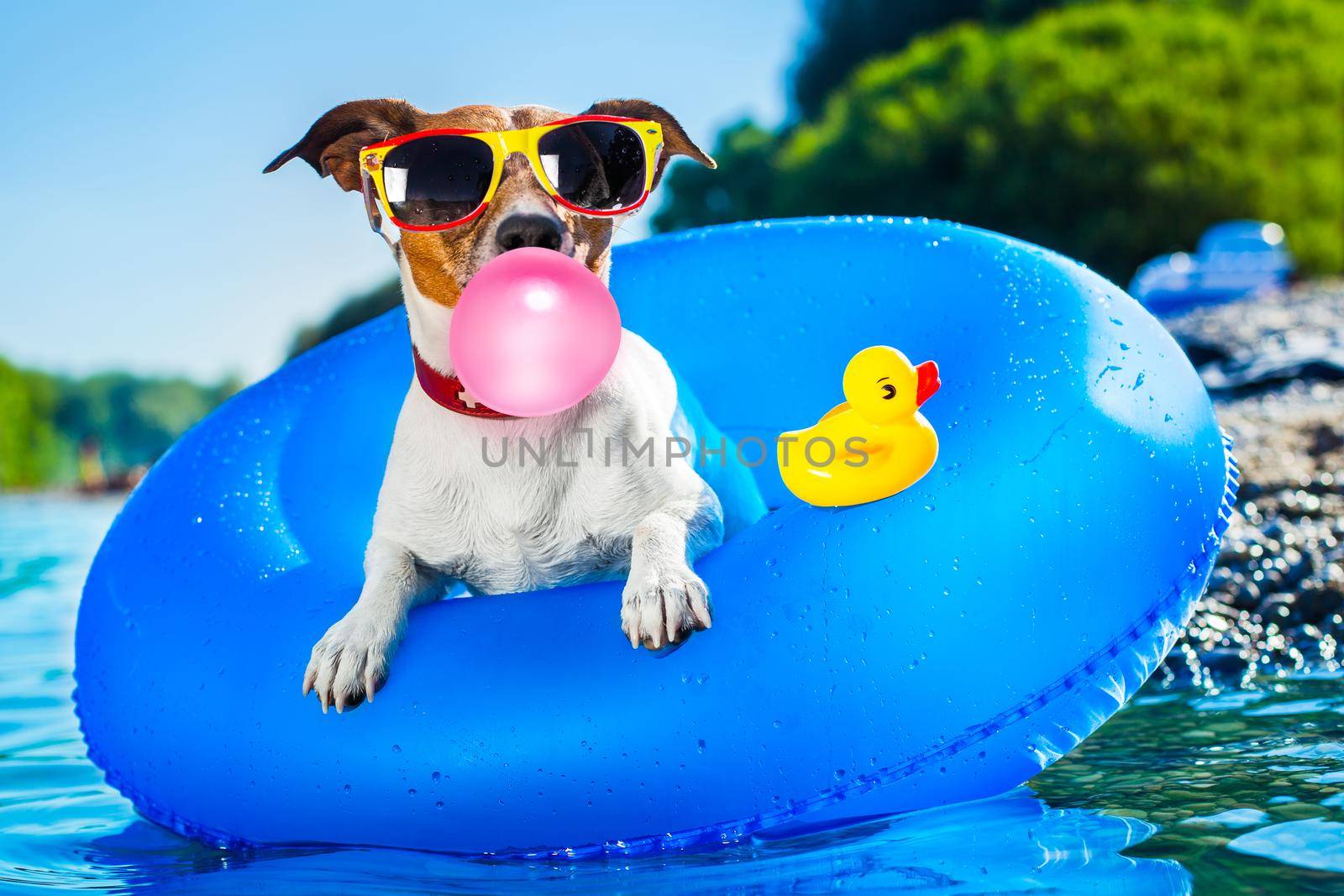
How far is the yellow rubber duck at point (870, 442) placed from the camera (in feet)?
7.51

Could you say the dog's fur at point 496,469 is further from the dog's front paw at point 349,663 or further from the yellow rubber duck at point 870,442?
the yellow rubber duck at point 870,442

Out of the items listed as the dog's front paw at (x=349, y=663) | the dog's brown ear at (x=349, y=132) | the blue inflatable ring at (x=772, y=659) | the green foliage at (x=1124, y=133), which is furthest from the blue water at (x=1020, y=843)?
the green foliage at (x=1124, y=133)

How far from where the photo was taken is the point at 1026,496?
2.31m

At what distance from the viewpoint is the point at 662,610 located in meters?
2.14

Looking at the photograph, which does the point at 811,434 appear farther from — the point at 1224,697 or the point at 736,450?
the point at 1224,697

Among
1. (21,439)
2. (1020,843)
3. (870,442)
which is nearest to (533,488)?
(870,442)

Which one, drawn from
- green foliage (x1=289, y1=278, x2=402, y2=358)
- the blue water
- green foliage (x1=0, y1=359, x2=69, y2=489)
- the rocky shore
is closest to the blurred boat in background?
the rocky shore

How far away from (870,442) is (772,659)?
1.44 ft

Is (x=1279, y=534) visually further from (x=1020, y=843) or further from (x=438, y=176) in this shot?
(x=438, y=176)

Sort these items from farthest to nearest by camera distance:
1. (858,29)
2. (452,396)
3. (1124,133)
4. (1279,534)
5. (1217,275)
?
(858,29), (1124,133), (1217,275), (1279,534), (452,396)

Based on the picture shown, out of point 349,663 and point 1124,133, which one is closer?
point 349,663

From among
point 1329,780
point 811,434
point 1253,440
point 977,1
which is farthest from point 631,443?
point 977,1

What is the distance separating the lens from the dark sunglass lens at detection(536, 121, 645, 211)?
2.39m

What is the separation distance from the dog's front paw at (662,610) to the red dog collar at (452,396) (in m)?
0.49
